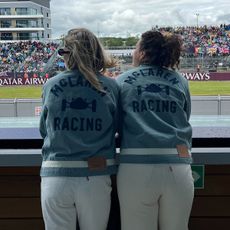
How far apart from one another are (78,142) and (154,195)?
0.88ft

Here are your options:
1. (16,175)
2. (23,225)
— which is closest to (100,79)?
(16,175)

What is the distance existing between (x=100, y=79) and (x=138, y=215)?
0.43m

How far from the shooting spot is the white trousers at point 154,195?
1.23 meters

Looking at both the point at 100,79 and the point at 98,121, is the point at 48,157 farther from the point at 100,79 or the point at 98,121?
the point at 100,79

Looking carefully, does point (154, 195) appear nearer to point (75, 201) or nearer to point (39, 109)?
point (75, 201)

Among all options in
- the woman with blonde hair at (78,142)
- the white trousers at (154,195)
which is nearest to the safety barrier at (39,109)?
the woman with blonde hair at (78,142)

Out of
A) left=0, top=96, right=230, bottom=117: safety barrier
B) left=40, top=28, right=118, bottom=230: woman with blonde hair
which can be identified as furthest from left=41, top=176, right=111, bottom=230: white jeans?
left=0, top=96, right=230, bottom=117: safety barrier

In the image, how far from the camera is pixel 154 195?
1.23 meters

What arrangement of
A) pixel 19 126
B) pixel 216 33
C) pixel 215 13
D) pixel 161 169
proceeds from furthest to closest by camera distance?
pixel 216 33 → pixel 215 13 → pixel 19 126 → pixel 161 169

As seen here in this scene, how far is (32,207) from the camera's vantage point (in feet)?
5.41

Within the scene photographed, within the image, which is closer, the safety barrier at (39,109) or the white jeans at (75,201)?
the white jeans at (75,201)

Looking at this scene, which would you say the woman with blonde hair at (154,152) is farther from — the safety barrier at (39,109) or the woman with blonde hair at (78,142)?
the safety barrier at (39,109)

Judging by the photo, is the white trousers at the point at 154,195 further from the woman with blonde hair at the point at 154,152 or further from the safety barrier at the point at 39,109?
the safety barrier at the point at 39,109

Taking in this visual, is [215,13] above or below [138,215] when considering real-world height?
above
